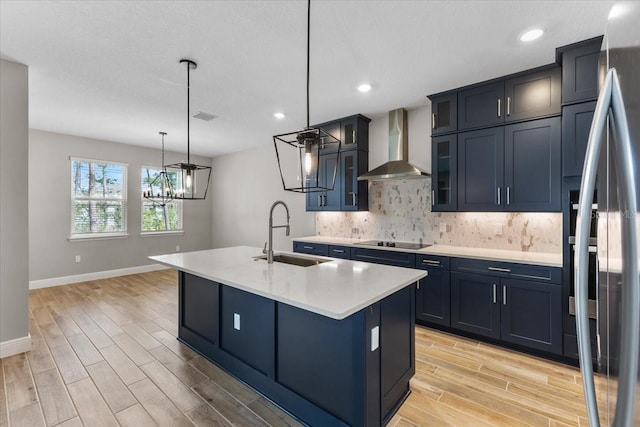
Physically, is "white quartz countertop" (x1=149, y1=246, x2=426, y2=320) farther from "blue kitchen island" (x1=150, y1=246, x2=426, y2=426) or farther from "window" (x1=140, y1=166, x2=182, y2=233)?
"window" (x1=140, y1=166, x2=182, y2=233)

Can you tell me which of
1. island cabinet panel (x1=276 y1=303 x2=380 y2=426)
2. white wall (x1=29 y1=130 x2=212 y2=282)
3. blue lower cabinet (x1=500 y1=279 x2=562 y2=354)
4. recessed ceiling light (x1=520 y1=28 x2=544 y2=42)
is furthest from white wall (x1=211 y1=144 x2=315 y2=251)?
recessed ceiling light (x1=520 y1=28 x2=544 y2=42)

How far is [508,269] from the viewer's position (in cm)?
278

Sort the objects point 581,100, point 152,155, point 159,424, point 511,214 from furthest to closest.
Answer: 1. point 152,155
2. point 511,214
3. point 581,100
4. point 159,424

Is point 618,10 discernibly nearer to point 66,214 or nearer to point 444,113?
point 444,113

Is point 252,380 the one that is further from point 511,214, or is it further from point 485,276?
point 511,214

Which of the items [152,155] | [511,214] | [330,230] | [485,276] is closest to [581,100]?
[511,214]

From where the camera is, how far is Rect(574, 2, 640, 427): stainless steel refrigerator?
531 millimetres

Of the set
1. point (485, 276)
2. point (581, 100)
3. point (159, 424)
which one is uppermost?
point (581, 100)

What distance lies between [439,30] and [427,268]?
231 centimetres

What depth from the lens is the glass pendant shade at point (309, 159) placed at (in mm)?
1720

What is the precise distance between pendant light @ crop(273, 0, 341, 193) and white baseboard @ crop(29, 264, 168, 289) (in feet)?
12.0

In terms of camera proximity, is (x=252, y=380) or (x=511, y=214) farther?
(x=511, y=214)

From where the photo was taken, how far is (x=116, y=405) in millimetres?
2023

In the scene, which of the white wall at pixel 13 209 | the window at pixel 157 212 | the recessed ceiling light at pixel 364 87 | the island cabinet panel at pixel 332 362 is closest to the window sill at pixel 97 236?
the window at pixel 157 212
